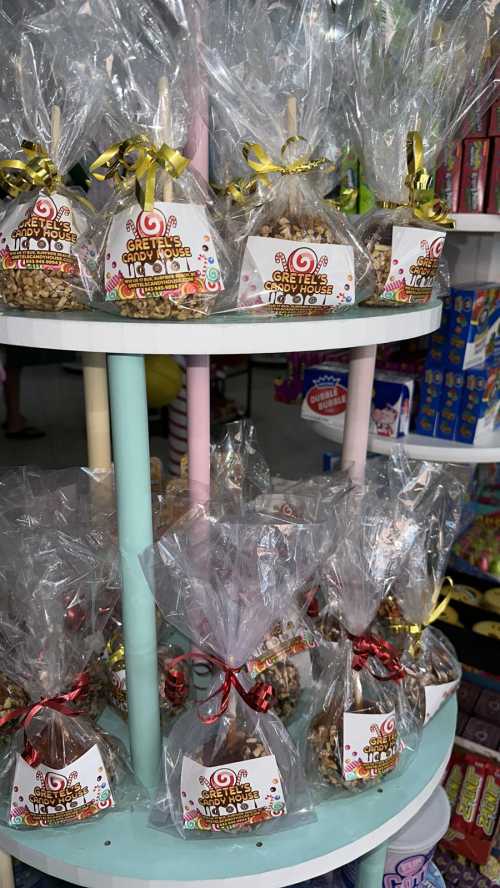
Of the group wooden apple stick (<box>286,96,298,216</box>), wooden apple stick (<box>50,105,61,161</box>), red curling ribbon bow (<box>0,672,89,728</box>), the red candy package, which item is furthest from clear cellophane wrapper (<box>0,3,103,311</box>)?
the red candy package

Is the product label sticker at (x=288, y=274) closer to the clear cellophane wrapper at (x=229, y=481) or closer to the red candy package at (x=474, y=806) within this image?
the clear cellophane wrapper at (x=229, y=481)

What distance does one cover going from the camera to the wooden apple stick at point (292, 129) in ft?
2.34

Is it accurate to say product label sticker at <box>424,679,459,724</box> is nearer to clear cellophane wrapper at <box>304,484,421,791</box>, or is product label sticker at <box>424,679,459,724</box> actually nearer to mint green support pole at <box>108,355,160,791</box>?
clear cellophane wrapper at <box>304,484,421,791</box>

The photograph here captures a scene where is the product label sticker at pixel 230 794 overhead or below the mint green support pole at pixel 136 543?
below

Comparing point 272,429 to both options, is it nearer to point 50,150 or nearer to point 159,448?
point 159,448

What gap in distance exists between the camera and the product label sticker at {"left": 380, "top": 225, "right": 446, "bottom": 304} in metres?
0.79

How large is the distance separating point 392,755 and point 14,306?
0.67 meters

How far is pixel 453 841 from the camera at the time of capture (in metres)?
1.47

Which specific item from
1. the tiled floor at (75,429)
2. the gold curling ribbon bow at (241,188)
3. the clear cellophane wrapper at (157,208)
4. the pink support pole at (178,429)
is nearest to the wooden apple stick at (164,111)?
the clear cellophane wrapper at (157,208)

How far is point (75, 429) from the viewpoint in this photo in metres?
4.24

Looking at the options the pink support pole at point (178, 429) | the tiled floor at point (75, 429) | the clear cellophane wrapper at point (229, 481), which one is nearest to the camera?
the clear cellophane wrapper at point (229, 481)

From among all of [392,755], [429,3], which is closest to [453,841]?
[392,755]

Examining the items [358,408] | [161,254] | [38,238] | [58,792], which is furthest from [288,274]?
[58,792]

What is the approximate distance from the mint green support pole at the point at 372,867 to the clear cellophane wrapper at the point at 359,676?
0.13 meters
